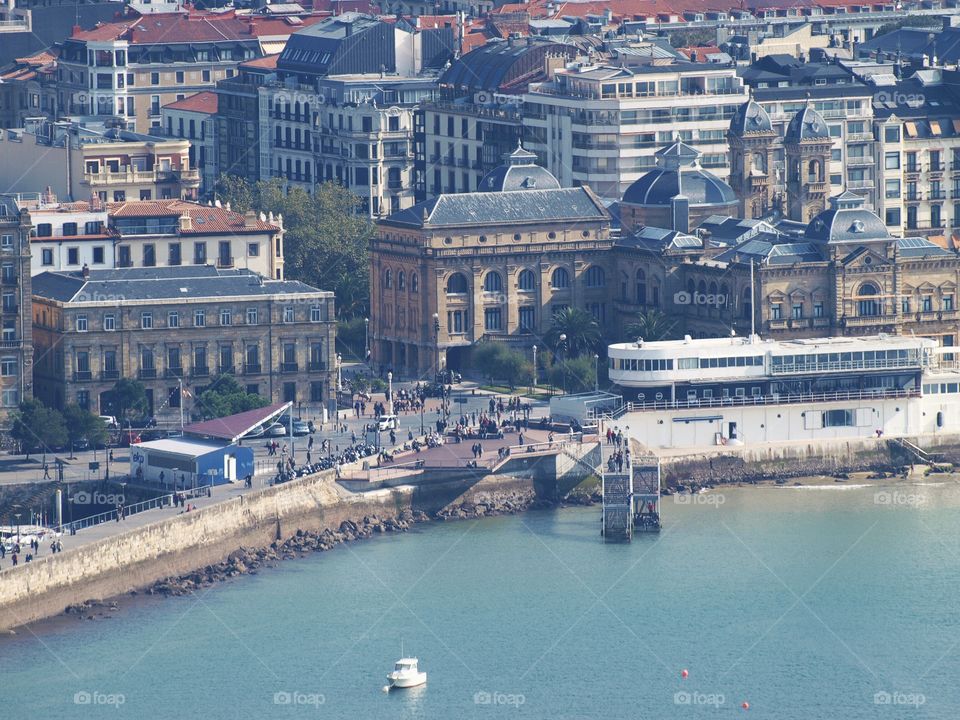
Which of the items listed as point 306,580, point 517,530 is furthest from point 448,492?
point 306,580

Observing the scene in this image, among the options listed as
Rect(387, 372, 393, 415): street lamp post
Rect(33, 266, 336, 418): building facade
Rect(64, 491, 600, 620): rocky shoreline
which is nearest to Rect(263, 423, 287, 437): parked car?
Rect(33, 266, 336, 418): building facade

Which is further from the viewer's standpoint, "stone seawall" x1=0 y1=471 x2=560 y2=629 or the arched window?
the arched window

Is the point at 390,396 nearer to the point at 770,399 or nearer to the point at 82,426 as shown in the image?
the point at 82,426

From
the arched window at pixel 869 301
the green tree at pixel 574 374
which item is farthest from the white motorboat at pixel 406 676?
the arched window at pixel 869 301

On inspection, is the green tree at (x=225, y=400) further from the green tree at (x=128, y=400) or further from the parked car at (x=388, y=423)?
the parked car at (x=388, y=423)

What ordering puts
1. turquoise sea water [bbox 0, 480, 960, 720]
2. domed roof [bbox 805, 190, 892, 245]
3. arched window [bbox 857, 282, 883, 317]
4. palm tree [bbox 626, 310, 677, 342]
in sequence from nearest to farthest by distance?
turquoise sea water [bbox 0, 480, 960, 720] → palm tree [bbox 626, 310, 677, 342] → domed roof [bbox 805, 190, 892, 245] → arched window [bbox 857, 282, 883, 317]

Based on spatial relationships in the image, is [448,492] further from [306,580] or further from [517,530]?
[306,580]

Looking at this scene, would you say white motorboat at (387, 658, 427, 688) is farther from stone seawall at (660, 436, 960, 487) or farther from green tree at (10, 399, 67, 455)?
stone seawall at (660, 436, 960, 487)
